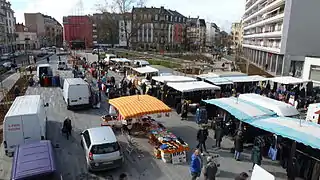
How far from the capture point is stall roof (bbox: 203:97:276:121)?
12.2 metres

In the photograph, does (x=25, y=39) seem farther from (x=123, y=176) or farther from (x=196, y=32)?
(x=123, y=176)

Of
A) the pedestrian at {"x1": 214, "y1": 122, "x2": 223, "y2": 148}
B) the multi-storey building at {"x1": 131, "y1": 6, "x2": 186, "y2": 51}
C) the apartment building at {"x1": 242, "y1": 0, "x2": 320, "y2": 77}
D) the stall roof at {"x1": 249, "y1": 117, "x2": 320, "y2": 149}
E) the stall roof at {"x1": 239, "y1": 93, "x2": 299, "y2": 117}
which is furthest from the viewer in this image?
the multi-storey building at {"x1": 131, "y1": 6, "x2": 186, "y2": 51}

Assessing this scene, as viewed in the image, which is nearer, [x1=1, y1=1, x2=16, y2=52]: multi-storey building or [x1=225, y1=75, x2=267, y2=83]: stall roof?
[x1=225, y1=75, x2=267, y2=83]: stall roof

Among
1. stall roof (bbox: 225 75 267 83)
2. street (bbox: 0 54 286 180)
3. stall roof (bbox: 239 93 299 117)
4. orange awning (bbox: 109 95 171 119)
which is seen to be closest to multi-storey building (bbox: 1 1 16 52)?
stall roof (bbox: 225 75 267 83)

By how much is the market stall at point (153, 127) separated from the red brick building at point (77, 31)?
6812 centimetres

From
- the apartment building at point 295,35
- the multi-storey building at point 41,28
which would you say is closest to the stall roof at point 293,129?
the apartment building at point 295,35

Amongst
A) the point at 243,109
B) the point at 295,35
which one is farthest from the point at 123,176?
the point at 295,35

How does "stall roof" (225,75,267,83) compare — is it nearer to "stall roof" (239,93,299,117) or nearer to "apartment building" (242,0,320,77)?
"stall roof" (239,93,299,117)

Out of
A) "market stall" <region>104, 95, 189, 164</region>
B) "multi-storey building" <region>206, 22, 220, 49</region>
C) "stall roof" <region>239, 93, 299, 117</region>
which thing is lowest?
"market stall" <region>104, 95, 189, 164</region>

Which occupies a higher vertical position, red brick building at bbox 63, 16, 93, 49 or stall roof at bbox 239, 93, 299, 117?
red brick building at bbox 63, 16, 93, 49

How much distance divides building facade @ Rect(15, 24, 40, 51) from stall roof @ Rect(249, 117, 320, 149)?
315ft

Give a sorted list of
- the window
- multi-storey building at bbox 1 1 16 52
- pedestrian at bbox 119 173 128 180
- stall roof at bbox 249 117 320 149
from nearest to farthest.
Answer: stall roof at bbox 249 117 320 149
pedestrian at bbox 119 173 128 180
the window
multi-storey building at bbox 1 1 16 52

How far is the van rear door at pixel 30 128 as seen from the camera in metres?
11.1

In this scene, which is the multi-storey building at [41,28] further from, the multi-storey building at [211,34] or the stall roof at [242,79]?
the stall roof at [242,79]
